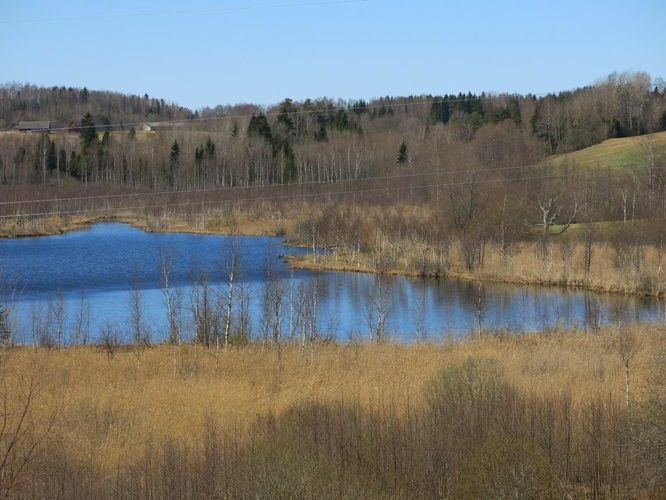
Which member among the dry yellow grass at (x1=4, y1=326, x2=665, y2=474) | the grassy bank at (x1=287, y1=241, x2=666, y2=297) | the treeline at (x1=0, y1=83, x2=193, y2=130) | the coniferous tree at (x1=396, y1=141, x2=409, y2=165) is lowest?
the dry yellow grass at (x1=4, y1=326, x2=665, y2=474)

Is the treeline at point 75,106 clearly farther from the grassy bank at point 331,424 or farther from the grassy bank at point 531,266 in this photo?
the grassy bank at point 331,424

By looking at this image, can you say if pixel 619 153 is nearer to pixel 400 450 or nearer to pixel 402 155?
pixel 402 155

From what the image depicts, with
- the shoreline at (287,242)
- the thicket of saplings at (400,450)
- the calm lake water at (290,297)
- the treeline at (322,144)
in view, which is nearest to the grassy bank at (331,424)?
the thicket of saplings at (400,450)

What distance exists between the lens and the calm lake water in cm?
3303

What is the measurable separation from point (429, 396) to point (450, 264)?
1223 inches

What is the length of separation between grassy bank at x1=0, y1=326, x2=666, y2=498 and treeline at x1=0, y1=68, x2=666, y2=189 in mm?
47892

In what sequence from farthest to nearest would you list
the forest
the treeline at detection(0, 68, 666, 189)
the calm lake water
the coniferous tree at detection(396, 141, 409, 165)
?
the treeline at detection(0, 68, 666, 189), the coniferous tree at detection(396, 141, 409, 165), the calm lake water, the forest

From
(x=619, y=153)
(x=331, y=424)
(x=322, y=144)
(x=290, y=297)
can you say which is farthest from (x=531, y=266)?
(x=322, y=144)

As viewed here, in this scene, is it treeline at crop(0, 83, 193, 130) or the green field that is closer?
the green field

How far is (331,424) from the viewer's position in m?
15.2

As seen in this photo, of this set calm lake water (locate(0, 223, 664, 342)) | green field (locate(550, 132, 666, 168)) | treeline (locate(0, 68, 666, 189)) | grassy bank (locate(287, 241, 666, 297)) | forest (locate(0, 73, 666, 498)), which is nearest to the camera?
forest (locate(0, 73, 666, 498))

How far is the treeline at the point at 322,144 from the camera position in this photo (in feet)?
264

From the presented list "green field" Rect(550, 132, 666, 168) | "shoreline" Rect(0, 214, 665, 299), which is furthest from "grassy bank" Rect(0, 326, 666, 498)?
"green field" Rect(550, 132, 666, 168)

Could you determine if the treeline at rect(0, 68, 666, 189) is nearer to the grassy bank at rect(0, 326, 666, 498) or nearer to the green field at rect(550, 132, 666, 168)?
the green field at rect(550, 132, 666, 168)
